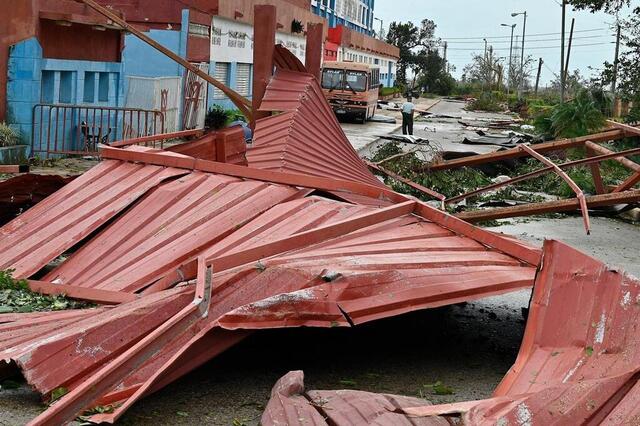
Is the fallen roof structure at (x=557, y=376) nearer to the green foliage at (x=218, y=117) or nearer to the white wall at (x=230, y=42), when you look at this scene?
the green foliage at (x=218, y=117)

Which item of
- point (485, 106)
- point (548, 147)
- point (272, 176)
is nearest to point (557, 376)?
point (272, 176)

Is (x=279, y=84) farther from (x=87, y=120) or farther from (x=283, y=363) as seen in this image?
(x=87, y=120)

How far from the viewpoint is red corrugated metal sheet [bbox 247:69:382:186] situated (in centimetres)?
967

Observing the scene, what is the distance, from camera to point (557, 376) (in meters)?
5.14

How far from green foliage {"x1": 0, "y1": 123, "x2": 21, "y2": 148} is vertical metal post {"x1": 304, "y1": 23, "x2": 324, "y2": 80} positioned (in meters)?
8.20

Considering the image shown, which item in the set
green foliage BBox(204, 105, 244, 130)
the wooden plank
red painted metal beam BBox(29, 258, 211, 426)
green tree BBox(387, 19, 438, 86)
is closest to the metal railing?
the wooden plank

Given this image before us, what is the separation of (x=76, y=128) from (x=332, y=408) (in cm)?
1701

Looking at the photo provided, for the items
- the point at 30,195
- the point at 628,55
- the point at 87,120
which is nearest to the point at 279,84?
the point at 30,195

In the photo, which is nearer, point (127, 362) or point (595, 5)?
point (127, 362)

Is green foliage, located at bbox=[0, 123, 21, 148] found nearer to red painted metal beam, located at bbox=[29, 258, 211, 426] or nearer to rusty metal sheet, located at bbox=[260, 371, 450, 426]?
Result: red painted metal beam, located at bbox=[29, 258, 211, 426]

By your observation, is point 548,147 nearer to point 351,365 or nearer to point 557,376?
point 351,365

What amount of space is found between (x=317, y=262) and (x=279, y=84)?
169 inches

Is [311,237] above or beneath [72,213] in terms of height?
above

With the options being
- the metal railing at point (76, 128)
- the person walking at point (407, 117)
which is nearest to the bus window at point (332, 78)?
the person walking at point (407, 117)
